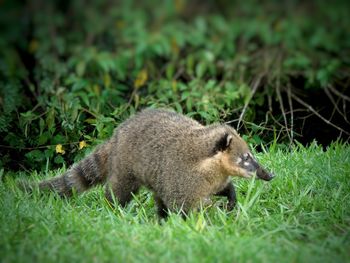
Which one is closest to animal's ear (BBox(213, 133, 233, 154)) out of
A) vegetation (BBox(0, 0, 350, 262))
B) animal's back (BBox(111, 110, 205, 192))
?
animal's back (BBox(111, 110, 205, 192))

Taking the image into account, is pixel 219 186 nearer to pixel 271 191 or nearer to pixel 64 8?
pixel 271 191

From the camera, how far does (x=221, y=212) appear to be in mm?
5492

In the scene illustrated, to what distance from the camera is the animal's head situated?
581cm

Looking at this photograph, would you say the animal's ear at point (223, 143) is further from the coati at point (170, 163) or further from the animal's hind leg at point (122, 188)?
the animal's hind leg at point (122, 188)

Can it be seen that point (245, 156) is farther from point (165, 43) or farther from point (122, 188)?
point (165, 43)

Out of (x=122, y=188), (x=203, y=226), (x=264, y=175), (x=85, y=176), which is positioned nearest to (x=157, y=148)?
(x=122, y=188)

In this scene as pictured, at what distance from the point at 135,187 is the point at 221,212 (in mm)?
1058

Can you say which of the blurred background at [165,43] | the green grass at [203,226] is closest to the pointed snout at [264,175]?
the green grass at [203,226]

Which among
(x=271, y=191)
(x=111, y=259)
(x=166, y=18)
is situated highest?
(x=166, y=18)

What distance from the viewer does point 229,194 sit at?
232 inches

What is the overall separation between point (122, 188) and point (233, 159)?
3.75ft

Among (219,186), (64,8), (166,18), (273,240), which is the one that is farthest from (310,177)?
(64,8)

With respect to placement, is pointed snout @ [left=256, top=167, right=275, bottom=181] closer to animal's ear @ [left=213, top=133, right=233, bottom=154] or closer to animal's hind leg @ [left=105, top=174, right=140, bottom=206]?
animal's ear @ [left=213, top=133, right=233, bottom=154]

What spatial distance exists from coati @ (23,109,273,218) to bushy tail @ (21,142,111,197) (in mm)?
10
